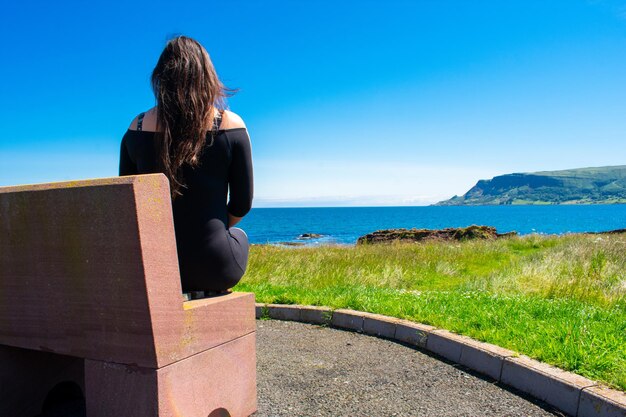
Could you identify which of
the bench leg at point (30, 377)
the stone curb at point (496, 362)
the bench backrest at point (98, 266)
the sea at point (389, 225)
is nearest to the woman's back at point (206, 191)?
the bench backrest at point (98, 266)

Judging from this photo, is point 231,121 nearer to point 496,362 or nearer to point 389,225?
point 496,362

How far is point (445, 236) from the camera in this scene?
30.3 meters

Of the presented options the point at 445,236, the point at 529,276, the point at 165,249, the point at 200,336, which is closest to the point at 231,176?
the point at 165,249

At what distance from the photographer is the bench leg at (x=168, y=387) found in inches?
97.6

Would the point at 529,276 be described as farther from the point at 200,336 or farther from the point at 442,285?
the point at 200,336

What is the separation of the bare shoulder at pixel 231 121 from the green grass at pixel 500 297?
2.89 metres

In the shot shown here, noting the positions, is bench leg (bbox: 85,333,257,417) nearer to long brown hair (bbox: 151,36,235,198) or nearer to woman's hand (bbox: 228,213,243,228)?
woman's hand (bbox: 228,213,243,228)

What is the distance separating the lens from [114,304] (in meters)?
2.49

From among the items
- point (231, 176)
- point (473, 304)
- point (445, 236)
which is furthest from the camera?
point (445, 236)

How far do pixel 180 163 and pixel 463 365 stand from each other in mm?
3024

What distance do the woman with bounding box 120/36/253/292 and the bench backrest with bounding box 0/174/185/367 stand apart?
0.40m

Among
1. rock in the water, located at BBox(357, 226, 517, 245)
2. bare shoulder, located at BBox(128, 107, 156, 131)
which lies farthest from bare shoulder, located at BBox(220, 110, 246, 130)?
rock in the water, located at BBox(357, 226, 517, 245)

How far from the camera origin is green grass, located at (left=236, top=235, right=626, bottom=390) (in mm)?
4035

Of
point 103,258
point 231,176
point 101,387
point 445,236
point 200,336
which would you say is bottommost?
point 445,236
